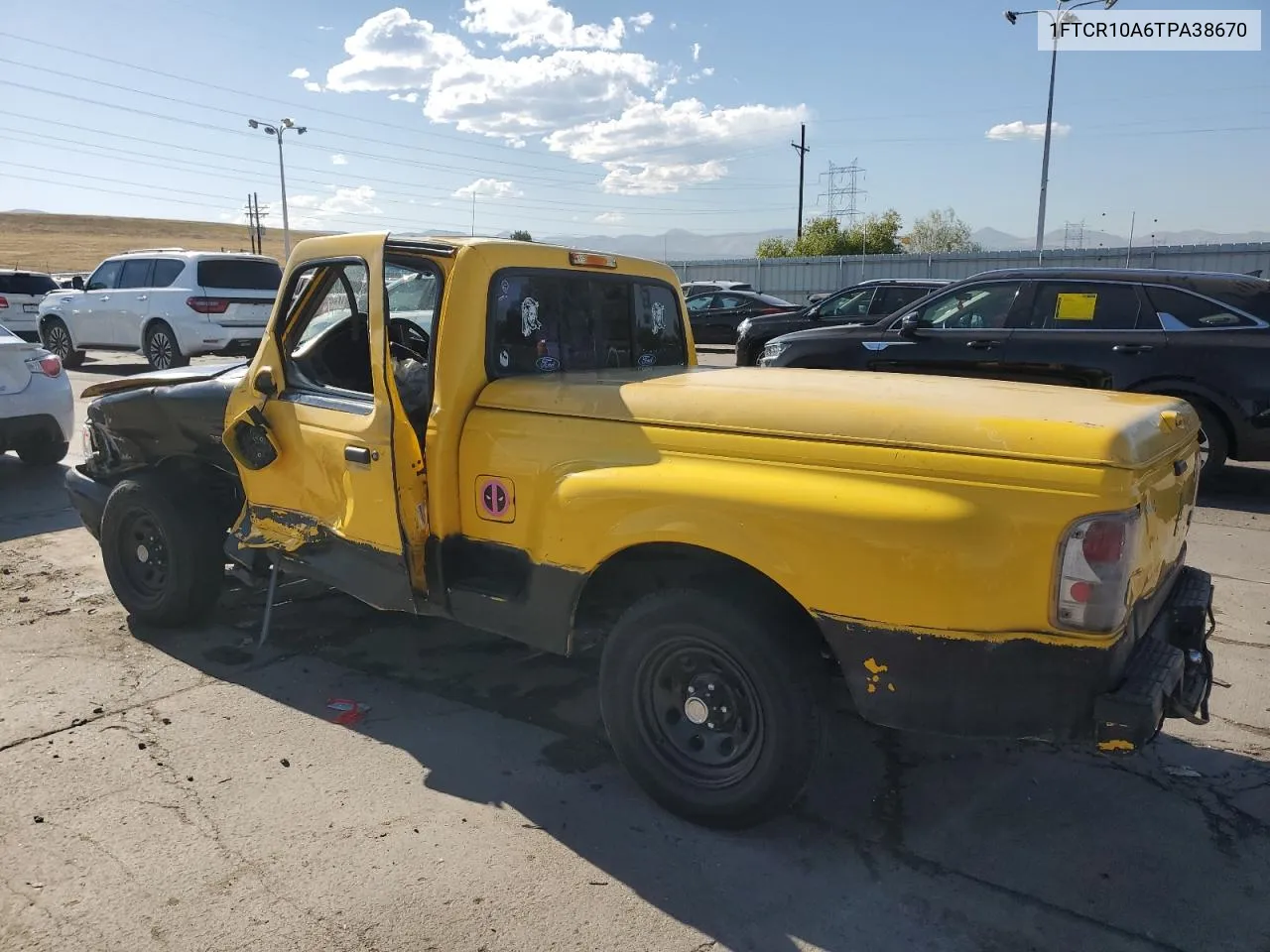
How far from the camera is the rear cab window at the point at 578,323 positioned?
11.9 feet

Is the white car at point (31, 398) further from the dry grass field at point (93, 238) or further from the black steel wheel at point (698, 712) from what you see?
the dry grass field at point (93, 238)

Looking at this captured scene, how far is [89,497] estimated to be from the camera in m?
5.06

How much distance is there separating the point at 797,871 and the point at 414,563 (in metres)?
1.72

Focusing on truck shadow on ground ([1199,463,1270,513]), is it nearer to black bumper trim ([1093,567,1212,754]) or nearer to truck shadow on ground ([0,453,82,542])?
black bumper trim ([1093,567,1212,754])

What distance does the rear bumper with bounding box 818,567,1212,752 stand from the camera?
96.4 inches

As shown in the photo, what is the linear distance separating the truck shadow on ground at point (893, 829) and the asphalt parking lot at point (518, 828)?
10mm

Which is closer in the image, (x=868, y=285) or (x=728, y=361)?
(x=868, y=285)

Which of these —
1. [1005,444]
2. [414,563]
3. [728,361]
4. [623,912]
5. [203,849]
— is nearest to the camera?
[1005,444]

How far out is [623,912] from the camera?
268cm

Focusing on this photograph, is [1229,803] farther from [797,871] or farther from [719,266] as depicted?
[719,266]

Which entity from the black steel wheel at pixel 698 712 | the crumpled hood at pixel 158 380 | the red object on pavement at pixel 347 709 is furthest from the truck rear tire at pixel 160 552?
the black steel wheel at pixel 698 712

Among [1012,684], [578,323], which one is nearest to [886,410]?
[1012,684]

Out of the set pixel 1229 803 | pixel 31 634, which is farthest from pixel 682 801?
pixel 31 634

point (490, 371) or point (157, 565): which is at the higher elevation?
point (490, 371)
